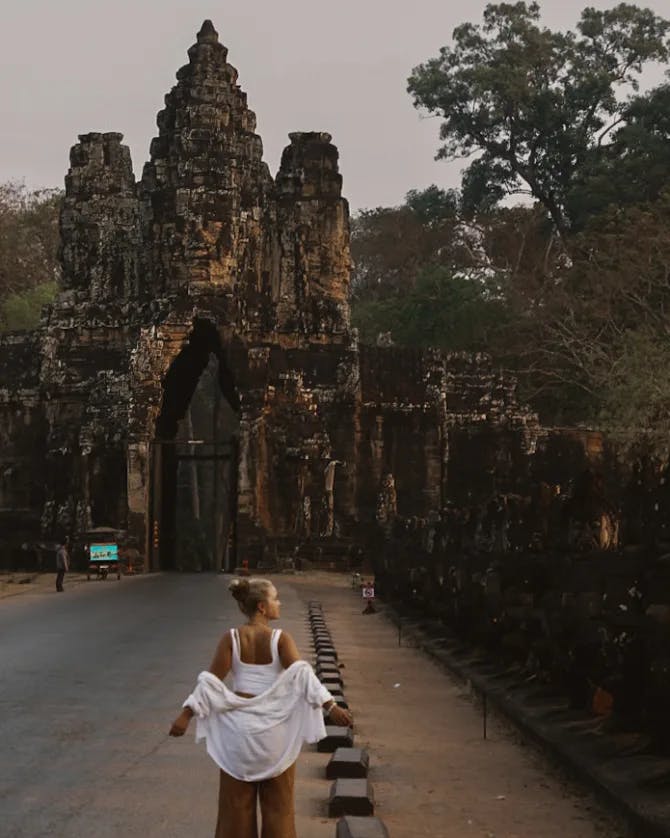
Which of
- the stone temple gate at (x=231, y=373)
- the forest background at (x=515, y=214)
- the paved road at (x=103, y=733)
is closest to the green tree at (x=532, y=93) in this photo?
the forest background at (x=515, y=214)

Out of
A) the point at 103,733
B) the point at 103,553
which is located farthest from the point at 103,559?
the point at 103,733

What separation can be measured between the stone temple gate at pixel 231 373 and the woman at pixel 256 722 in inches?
1354

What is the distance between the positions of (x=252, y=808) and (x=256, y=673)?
611 mm

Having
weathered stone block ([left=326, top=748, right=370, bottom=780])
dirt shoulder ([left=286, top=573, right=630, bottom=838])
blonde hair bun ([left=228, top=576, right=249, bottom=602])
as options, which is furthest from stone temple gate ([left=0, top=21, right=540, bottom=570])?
blonde hair bun ([left=228, top=576, right=249, bottom=602])

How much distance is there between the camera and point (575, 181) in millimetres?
61562

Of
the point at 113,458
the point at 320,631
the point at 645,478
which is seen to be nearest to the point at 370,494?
the point at 113,458

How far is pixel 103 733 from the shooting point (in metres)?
10.8

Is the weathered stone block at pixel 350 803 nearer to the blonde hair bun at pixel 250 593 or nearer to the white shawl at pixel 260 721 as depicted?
the white shawl at pixel 260 721

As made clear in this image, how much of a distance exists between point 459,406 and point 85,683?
107 ft

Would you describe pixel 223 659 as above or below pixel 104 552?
above

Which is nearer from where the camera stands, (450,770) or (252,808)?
(252,808)

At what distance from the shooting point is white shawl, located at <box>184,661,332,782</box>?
6.65m

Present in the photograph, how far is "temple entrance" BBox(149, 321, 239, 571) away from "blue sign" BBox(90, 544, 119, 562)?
4.04 metres

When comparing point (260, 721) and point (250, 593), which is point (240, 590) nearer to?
point (250, 593)
